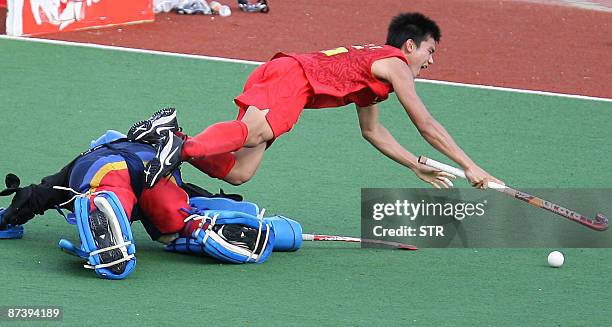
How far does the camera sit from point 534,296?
18.8ft

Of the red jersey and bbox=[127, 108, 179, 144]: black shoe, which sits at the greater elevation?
the red jersey

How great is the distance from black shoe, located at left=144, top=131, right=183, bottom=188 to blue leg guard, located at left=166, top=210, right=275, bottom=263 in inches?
12.5

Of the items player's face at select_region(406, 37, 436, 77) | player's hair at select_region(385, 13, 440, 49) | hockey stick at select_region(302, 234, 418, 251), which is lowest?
hockey stick at select_region(302, 234, 418, 251)

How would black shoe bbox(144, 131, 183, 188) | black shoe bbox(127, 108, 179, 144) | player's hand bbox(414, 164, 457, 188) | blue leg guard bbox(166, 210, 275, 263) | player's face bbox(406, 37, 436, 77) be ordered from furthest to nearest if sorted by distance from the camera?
player's hand bbox(414, 164, 457, 188) < player's face bbox(406, 37, 436, 77) < black shoe bbox(127, 108, 179, 144) < blue leg guard bbox(166, 210, 275, 263) < black shoe bbox(144, 131, 183, 188)

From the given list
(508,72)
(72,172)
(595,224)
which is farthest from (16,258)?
(508,72)

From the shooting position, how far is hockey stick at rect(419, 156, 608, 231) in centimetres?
640

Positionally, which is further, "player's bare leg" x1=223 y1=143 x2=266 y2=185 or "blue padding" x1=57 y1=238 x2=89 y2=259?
"player's bare leg" x1=223 y1=143 x2=266 y2=185

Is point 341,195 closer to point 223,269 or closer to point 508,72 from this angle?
point 223,269

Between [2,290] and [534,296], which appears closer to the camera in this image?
[2,290]

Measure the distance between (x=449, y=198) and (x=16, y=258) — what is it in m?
2.28

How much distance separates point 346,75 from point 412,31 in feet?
1.34

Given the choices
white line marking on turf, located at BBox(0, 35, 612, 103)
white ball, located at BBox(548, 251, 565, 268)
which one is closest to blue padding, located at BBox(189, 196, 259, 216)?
white ball, located at BBox(548, 251, 565, 268)

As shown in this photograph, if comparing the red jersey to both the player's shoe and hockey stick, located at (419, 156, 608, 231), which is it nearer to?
hockey stick, located at (419, 156, 608, 231)

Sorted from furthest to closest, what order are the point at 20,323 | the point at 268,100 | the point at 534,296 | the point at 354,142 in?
the point at 354,142, the point at 268,100, the point at 534,296, the point at 20,323
